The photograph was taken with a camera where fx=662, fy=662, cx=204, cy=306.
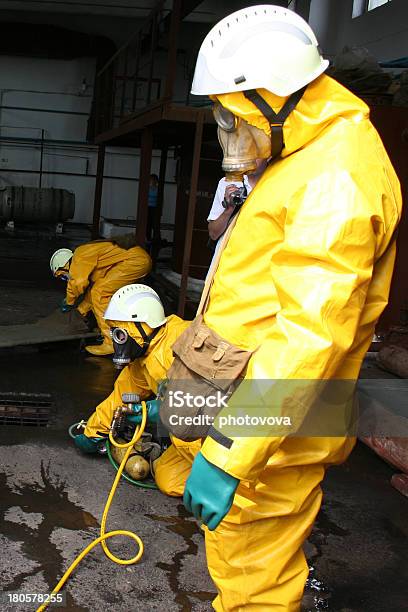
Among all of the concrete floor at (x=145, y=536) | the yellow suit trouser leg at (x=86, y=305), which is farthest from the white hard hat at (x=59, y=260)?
the concrete floor at (x=145, y=536)

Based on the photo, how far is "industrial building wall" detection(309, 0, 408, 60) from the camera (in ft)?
28.8

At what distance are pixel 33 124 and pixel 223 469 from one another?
59.3ft

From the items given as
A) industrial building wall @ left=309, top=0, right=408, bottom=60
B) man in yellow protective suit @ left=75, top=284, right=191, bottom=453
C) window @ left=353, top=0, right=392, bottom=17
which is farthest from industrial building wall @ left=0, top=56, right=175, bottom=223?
man in yellow protective suit @ left=75, top=284, right=191, bottom=453

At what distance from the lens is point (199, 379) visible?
2.05 m

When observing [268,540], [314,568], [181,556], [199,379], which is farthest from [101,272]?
[268,540]

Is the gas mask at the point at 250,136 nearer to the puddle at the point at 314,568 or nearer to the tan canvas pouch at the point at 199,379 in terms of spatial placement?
the tan canvas pouch at the point at 199,379

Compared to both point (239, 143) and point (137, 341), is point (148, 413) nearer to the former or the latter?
point (137, 341)

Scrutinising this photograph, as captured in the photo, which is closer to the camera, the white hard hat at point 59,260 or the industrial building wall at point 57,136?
the white hard hat at point 59,260

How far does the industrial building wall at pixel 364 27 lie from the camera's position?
877 cm

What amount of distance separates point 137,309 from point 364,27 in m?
7.80

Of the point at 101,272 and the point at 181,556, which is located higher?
the point at 101,272

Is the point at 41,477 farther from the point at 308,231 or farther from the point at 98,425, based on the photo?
the point at 308,231

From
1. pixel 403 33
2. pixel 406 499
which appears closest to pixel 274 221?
pixel 406 499

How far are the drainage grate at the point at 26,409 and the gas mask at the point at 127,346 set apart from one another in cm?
120
